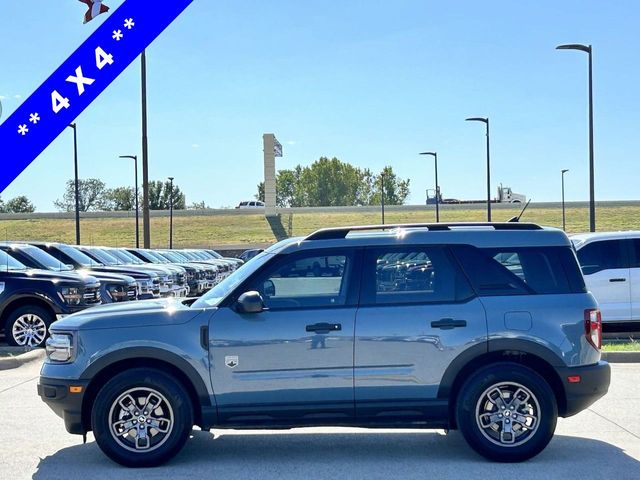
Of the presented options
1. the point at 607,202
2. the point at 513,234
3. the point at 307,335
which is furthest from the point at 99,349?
the point at 607,202

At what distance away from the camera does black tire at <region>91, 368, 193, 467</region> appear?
6.04m

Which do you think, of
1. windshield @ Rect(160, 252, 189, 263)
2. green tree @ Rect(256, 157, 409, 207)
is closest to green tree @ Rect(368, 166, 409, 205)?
green tree @ Rect(256, 157, 409, 207)

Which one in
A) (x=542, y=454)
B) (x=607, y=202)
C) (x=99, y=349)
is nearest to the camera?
(x=99, y=349)

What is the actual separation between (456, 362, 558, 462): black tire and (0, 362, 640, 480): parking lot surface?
0.47 feet

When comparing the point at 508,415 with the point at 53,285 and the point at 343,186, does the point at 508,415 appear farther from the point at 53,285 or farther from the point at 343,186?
the point at 343,186

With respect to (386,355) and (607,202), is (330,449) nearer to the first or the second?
(386,355)

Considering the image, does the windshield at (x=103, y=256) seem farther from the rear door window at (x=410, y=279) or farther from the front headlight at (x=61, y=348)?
the rear door window at (x=410, y=279)

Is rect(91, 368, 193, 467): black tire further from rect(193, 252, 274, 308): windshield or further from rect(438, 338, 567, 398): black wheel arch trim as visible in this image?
rect(438, 338, 567, 398): black wheel arch trim

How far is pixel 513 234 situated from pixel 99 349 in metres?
3.50

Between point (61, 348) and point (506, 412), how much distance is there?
3617mm

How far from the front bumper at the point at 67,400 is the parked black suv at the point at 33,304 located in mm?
6681

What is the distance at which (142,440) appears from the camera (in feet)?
20.1

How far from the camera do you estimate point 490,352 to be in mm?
6180

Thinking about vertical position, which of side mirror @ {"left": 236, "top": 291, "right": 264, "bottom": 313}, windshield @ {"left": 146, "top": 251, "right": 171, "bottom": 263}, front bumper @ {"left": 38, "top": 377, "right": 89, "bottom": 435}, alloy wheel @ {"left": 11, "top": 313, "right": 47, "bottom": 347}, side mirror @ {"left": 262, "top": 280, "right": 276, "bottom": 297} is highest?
side mirror @ {"left": 262, "top": 280, "right": 276, "bottom": 297}
